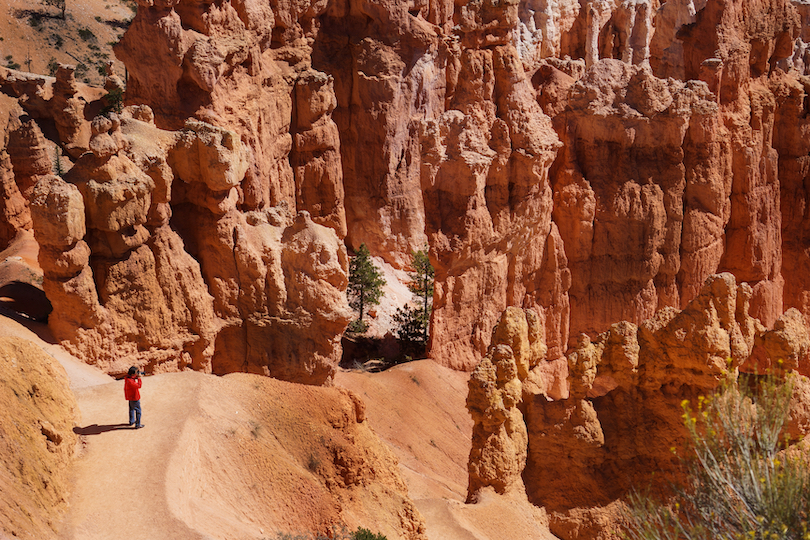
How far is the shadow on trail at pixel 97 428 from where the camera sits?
45.8 ft

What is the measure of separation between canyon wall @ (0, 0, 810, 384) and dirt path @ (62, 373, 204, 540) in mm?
4728

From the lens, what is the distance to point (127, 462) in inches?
516

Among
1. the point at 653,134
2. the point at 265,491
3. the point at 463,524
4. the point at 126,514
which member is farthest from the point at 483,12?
the point at 126,514

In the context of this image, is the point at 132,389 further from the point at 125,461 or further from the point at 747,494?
the point at 747,494

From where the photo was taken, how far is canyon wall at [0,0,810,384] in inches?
822

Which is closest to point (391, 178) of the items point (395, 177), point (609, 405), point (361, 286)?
point (395, 177)

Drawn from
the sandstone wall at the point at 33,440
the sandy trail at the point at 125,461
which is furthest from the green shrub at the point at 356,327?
the sandstone wall at the point at 33,440

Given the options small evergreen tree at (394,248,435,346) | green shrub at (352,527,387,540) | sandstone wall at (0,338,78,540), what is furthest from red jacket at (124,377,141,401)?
small evergreen tree at (394,248,435,346)

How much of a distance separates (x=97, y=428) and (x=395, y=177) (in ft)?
90.9

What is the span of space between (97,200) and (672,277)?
22.3 m

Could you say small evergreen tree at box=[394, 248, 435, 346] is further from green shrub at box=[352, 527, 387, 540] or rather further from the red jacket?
the red jacket

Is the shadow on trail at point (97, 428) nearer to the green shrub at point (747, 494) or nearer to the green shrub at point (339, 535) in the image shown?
the green shrub at point (339, 535)

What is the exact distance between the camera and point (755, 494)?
10805 mm

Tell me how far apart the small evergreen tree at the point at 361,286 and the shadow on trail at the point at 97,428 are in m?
19.4
